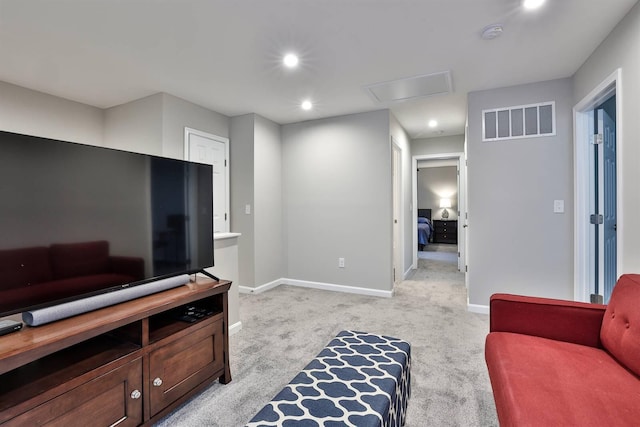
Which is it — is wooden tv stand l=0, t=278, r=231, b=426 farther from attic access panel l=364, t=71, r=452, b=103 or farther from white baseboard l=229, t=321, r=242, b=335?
attic access panel l=364, t=71, r=452, b=103

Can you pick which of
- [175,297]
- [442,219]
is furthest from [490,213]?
[442,219]

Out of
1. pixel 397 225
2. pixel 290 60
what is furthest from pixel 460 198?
pixel 290 60

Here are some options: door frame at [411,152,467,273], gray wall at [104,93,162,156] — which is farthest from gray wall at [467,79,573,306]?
gray wall at [104,93,162,156]

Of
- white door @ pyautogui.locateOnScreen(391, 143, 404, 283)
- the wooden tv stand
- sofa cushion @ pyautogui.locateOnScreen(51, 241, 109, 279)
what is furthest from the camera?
white door @ pyautogui.locateOnScreen(391, 143, 404, 283)

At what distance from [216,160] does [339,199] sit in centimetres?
172

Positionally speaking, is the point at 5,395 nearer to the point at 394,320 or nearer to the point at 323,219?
the point at 394,320

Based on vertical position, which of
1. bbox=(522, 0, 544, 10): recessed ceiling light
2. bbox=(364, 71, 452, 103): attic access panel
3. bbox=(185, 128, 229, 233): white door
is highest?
bbox=(364, 71, 452, 103): attic access panel

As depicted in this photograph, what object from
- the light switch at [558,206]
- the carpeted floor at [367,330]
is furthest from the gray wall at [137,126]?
the light switch at [558,206]

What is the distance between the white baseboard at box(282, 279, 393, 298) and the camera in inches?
153

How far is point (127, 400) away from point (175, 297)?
50 cm

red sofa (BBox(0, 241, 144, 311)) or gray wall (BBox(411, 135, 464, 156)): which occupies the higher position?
gray wall (BBox(411, 135, 464, 156))

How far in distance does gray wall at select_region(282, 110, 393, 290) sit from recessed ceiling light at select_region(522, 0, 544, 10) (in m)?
2.01

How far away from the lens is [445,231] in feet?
29.3

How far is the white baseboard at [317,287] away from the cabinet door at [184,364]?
214cm
